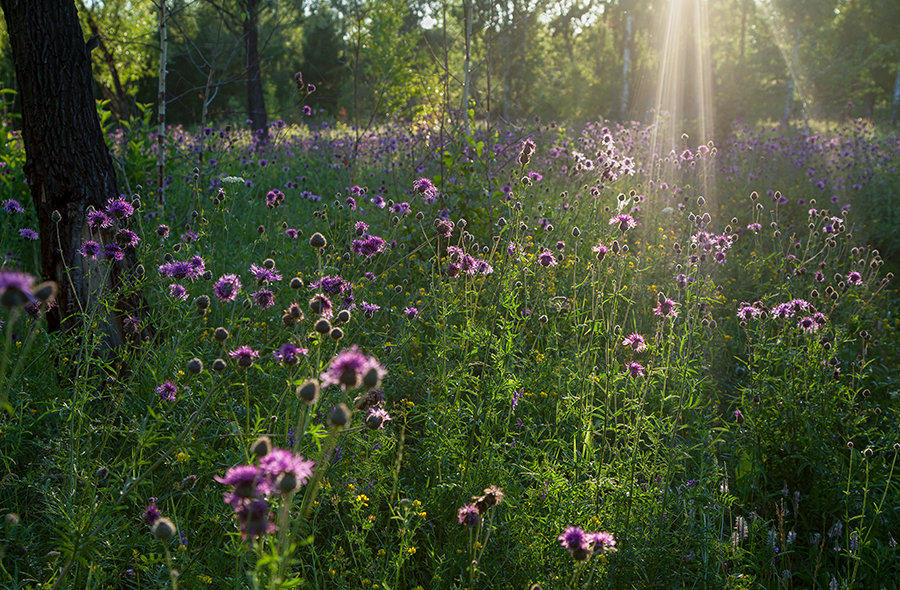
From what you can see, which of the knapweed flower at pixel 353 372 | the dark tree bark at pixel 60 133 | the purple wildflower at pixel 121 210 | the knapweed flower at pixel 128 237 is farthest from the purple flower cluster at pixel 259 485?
the dark tree bark at pixel 60 133

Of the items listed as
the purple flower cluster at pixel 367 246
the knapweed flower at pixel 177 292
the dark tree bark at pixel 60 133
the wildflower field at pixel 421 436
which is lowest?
the wildflower field at pixel 421 436

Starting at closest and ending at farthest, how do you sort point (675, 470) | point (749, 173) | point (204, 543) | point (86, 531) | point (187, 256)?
point (86, 531)
point (204, 543)
point (675, 470)
point (187, 256)
point (749, 173)

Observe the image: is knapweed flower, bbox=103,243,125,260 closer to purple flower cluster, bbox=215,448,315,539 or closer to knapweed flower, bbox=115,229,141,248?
knapweed flower, bbox=115,229,141,248

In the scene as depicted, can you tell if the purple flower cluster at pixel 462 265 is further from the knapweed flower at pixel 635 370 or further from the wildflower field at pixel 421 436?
the knapweed flower at pixel 635 370

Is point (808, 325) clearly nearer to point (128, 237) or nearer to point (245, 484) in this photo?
point (245, 484)

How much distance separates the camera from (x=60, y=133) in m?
3.37

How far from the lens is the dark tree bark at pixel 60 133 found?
10.8ft

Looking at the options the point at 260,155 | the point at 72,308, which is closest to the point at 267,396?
the point at 72,308

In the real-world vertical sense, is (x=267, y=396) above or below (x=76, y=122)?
below

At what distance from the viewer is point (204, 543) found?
2.38m

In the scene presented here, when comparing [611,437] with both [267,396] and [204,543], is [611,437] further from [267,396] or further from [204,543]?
[204,543]

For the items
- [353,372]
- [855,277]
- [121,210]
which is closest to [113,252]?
[121,210]

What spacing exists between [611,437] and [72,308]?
9.98 ft

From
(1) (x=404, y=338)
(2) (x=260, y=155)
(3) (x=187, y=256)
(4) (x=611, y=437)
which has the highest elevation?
(2) (x=260, y=155)
